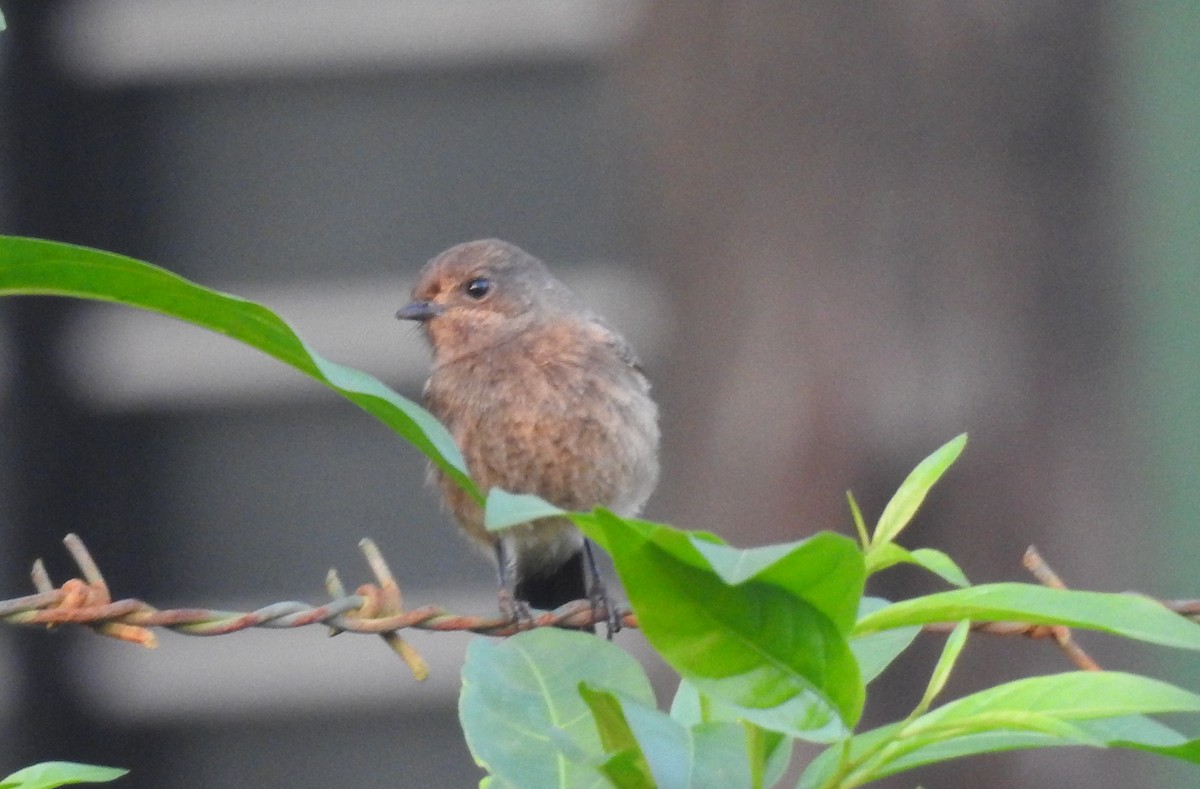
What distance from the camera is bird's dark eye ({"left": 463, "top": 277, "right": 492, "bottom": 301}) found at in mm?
4695

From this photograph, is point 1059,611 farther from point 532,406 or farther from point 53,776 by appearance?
point 532,406

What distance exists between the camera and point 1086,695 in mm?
1874

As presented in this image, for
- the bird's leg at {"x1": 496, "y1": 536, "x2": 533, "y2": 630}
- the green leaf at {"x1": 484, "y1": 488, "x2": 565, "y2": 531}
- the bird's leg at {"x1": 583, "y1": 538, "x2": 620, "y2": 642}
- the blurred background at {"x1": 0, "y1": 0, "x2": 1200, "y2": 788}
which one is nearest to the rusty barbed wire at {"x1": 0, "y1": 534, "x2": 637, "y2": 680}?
the green leaf at {"x1": 484, "y1": 488, "x2": 565, "y2": 531}

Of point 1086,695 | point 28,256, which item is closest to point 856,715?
point 1086,695

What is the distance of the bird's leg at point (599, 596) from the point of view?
3922 mm

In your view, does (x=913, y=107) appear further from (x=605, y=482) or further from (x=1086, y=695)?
(x=1086, y=695)

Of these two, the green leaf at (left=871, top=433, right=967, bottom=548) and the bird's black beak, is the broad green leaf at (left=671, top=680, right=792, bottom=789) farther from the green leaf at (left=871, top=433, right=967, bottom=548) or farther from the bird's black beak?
the bird's black beak

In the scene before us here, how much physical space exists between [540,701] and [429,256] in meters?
6.15

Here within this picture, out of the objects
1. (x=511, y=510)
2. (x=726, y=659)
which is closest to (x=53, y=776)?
(x=511, y=510)

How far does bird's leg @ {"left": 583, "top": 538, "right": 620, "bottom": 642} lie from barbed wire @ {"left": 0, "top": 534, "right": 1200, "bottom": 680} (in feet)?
3.72

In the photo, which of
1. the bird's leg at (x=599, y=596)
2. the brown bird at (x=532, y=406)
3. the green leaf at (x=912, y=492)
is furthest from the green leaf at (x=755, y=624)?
the brown bird at (x=532, y=406)

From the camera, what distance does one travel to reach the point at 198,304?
201 cm

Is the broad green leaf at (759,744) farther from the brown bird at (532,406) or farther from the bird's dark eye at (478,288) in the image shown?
the bird's dark eye at (478,288)

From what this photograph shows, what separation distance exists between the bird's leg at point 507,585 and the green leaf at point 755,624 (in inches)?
84.4
